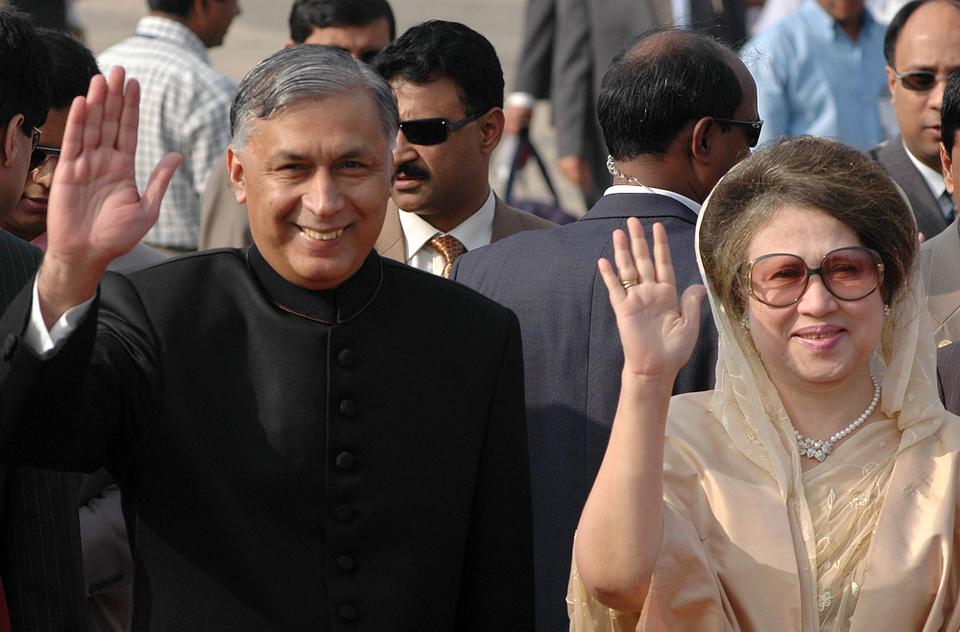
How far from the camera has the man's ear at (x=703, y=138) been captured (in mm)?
4258

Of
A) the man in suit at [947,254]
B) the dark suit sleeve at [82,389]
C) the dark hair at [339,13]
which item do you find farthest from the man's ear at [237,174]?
the dark hair at [339,13]

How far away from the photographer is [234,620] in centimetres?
309

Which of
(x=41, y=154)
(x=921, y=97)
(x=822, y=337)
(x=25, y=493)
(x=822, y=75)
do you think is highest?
(x=822, y=75)

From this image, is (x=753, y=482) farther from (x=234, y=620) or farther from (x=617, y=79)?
(x=617, y=79)

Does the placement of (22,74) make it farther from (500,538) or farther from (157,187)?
(500,538)

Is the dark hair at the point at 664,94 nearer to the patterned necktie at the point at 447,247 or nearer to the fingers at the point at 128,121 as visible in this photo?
the patterned necktie at the point at 447,247

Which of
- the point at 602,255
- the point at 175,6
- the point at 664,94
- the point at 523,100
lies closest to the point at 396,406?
the point at 602,255

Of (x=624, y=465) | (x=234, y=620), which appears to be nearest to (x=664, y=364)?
(x=624, y=465)

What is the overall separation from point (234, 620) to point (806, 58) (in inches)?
231

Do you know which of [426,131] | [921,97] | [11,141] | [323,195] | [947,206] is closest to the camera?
[323,195]

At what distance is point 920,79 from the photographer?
612 cm

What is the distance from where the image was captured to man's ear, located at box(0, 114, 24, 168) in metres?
3.22

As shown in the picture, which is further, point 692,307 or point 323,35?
point 323,35

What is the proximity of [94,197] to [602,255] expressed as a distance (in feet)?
4.92
